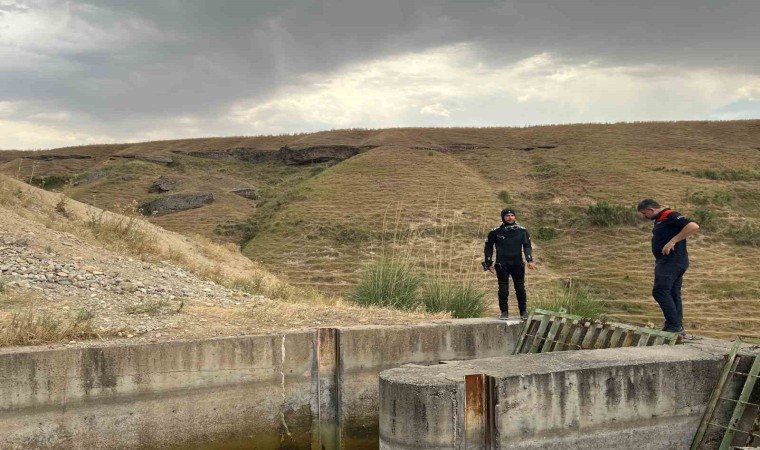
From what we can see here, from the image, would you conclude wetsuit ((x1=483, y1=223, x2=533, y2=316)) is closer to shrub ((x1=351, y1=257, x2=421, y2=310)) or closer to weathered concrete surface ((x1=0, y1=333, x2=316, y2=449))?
shrub ((x1=351, y1=257, x2=421, y2=310))

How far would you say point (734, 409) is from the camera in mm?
6551

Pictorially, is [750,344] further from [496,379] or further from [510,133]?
[510,133]

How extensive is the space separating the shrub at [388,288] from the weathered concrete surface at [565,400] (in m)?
4.94

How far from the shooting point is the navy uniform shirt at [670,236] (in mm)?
7879

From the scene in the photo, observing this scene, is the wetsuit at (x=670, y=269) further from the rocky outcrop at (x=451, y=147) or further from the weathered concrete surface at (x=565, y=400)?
the rocky outcrop at (x=451, y=147)

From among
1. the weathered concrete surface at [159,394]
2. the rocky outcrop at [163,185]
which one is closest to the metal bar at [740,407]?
the weathered concrete surface at [159,394]

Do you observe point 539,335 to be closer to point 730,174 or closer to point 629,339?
point 629,339

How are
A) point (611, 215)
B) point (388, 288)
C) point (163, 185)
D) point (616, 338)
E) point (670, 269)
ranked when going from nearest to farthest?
point (670, 269)
point (616, 338)
point (388, 288)
point (611, 215)
point (163, 185)

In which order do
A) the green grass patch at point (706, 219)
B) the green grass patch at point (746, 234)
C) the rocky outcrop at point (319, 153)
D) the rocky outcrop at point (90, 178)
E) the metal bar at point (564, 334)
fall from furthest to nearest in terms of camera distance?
1. the rocky outcrop at point (319, 153)
2. the rocky outcrop at point (90, 178)
3. the green grass patch at point (706, 219)
4. the green grass patch at point (746, 234)
5. the metal bar at point (564, 334)

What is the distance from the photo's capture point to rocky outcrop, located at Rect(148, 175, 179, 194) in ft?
126

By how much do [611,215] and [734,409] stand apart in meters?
22.8

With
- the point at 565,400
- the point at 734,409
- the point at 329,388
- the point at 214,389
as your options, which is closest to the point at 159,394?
the point at 214,389

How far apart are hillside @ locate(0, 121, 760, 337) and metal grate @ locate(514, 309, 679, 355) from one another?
9.96 ft

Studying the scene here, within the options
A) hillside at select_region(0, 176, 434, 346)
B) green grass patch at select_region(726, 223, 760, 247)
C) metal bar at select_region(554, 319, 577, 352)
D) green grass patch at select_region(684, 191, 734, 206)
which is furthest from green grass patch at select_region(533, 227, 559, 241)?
metal bar at select_region(554, 319, 577, 352)
